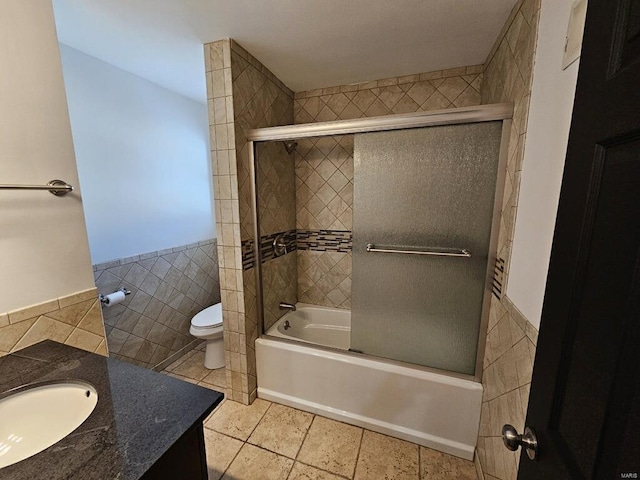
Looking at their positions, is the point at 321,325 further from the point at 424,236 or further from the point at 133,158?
the point at 133,158

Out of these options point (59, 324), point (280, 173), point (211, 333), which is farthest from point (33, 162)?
point (211, 333)

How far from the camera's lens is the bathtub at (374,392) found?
144 centimetres

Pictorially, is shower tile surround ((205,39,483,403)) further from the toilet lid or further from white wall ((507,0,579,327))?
white wall ((507,0,579,327))

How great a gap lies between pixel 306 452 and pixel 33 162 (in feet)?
6.03

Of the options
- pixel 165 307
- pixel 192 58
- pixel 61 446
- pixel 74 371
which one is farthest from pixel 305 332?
pixel 192 58

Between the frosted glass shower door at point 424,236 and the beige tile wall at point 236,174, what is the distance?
27.8 inches

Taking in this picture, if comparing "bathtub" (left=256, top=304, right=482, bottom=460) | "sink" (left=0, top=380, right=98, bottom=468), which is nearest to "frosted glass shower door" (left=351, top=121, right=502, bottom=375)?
"bathtub" (left=256, top=304, right=482, bottom=460)

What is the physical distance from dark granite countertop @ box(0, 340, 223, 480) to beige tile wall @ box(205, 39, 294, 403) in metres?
0.87

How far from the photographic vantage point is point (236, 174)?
159 cm

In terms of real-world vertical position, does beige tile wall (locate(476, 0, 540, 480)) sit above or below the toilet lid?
above

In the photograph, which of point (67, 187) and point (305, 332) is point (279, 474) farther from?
point (67, 187)

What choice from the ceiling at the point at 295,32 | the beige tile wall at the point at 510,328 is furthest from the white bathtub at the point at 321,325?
the ceiling at the point at 295,32

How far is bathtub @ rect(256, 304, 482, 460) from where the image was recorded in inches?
56.8

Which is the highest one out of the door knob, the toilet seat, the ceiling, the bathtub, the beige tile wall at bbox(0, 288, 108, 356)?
the ceiling
